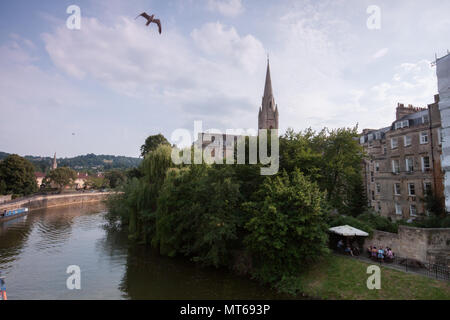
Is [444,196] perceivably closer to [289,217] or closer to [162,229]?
[289,217]

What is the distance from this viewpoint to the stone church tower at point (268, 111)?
2889 inches

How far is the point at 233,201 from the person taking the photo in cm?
1989

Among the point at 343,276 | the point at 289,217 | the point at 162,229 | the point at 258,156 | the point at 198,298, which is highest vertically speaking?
the point at 258,156

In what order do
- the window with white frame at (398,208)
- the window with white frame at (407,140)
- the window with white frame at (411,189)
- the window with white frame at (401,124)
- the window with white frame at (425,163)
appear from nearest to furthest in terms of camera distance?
the window with white frame at (425,163) → the window with white frame at (411,189) → the window with white frame at (407,140) → the window with white frame at (398,208) → the window with white frame at (401,124)

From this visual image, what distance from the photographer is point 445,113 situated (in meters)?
23.4

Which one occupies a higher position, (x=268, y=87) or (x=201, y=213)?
(x=268, y=87)

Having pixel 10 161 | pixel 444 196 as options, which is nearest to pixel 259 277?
pixel 444 196

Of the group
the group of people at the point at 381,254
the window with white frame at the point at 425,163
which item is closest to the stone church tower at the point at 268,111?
the window with white frame at the point at 425,163

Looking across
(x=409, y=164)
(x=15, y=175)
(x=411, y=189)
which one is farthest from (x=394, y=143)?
(x=15, y=175)

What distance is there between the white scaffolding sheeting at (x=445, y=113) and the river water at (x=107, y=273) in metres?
18.6

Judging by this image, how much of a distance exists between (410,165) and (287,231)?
20.8 m

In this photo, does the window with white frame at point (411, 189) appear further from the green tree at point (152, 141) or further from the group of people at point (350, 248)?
the green tree at point (152, 141)

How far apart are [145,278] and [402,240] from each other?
18.6 meters

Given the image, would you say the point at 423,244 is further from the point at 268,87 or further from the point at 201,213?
the point at 268,87
